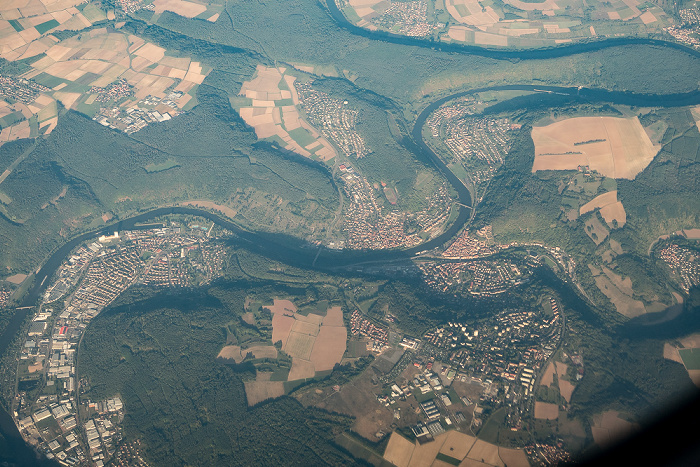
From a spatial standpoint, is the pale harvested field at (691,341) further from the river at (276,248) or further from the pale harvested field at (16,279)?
the pale harvested field at (16,279)

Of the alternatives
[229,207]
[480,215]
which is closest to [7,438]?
[229,207]

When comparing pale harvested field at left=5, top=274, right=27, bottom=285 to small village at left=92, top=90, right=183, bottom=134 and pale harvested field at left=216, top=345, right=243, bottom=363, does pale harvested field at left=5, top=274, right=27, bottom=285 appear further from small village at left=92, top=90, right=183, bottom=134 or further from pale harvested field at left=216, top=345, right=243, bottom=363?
pale harvested field at left=216, top=345, right=243, bottom=363

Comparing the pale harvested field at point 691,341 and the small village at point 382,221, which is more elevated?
the pale harvested field at point 691,341

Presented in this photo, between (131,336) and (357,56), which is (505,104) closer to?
(357,56)

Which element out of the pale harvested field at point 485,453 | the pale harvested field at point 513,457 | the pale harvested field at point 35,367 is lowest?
the pale harvested field at point 35,367

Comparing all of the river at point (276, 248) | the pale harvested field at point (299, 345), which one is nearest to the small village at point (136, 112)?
the river at point (276, 248)

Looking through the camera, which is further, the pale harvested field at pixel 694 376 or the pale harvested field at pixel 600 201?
the pale harvested field at pixel 600 201

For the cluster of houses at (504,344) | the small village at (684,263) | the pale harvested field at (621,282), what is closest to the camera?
the cluster of houses at (504,344)

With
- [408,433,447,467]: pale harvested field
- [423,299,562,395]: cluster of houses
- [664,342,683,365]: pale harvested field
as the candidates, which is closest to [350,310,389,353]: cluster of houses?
[423,299,562,395]: cluster of houses
